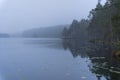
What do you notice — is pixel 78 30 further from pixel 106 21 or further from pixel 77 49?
pixel 77 49

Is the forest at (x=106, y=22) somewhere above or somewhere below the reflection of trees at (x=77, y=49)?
above

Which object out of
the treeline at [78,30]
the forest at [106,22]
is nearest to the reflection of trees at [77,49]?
the forest at [106,22]

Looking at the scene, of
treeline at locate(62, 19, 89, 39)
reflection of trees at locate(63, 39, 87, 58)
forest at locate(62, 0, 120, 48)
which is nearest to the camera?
reflection of trees at locate(63, 39, 87, 58)

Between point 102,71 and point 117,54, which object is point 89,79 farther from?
point 117,54

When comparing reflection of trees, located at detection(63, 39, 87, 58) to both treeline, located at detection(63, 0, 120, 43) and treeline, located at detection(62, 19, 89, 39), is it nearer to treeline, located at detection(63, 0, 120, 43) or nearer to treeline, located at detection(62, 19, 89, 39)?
treeline, located at detection(63, 0, 120, 43)

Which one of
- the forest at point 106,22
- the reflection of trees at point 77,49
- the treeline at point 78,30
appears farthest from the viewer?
the treeline at point 78,30

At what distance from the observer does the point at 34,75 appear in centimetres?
2684

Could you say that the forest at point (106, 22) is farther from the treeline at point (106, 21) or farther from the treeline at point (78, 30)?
the treeline at point (78, 30)

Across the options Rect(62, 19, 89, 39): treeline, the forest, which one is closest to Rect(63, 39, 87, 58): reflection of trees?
the forest

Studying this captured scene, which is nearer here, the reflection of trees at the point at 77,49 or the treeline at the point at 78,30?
the reflection of trees at the point at 77,49

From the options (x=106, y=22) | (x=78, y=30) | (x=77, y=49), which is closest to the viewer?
(x=77, y=49)

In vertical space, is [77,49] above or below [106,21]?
below

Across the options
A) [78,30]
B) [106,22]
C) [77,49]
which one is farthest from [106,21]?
[78,30]

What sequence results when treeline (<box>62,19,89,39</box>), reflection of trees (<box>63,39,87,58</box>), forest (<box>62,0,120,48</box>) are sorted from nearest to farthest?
reflection of trees (<box>63,39,87,58</box>)
forest (<box>62,0,120,48</box>)
treeline (<box>62,19,89,39</box>)
